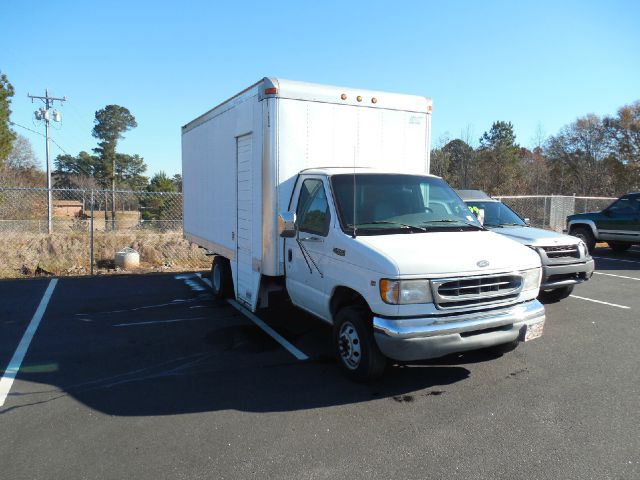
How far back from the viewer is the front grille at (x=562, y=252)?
7445mm

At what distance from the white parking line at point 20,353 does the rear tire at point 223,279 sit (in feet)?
9.19

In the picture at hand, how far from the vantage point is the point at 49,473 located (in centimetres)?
318

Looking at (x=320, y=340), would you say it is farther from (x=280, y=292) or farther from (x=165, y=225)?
(x=165, y=225)

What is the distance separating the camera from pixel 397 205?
5.19 meters

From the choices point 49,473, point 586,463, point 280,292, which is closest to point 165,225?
point 280,292

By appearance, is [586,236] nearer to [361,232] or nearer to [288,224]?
[361,232]

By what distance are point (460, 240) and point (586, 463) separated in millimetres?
2119

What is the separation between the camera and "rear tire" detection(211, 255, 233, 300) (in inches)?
323

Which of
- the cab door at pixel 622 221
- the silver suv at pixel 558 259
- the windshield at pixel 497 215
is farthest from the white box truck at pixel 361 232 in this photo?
the cab door at pixel 622 221

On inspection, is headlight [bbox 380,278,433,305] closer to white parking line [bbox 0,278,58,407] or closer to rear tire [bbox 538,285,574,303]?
white parking line [bbox 0,278,58,407]

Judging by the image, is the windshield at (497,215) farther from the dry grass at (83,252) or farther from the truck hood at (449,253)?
the dry grass at (83,252)

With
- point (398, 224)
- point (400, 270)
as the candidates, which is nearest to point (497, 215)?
point (398, 224)

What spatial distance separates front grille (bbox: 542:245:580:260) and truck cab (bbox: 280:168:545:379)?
279cm

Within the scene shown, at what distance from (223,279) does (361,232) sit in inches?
166
